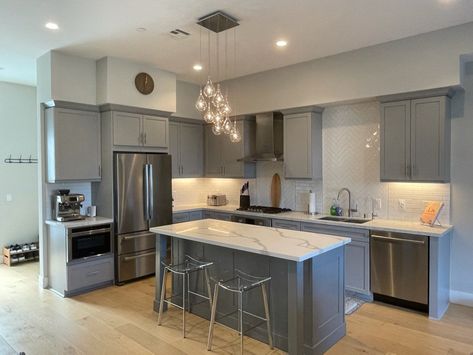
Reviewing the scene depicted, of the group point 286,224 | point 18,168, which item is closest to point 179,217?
point 286,224

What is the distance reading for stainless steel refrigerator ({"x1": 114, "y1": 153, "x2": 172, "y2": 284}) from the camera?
15.5 ft

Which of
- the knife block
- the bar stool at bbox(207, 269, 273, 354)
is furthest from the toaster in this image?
the bar stool at bbox(207, 269, 273, 354)

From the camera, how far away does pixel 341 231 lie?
428 cm

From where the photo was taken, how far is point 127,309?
3.91m

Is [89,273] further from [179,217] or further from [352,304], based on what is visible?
[352,304]

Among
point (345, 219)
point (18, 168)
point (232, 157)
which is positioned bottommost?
point (345, 219)

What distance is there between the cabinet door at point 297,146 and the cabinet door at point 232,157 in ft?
3.05

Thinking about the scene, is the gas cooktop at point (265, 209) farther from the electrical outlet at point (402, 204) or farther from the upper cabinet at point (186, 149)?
the electrical outlet at point (402, 204)

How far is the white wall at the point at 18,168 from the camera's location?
584 centimetres

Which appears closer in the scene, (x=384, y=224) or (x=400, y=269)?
(x=400, y=269)

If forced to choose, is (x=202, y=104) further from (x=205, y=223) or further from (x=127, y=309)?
A: (x=127, y=309)

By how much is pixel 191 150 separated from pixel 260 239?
3441 millimetres

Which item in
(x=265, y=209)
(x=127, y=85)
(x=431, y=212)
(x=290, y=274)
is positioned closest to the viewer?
(x=290, y=274)

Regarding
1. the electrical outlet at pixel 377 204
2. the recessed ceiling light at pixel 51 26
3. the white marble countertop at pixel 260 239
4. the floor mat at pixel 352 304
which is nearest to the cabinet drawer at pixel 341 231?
the electrical outlet at pixel 377 204
